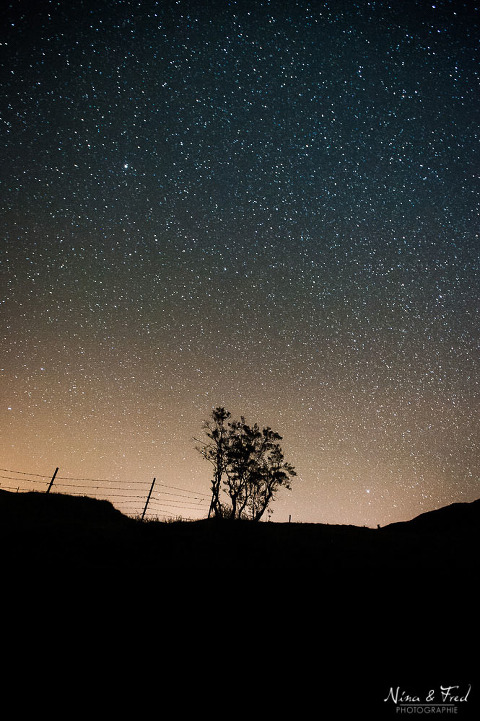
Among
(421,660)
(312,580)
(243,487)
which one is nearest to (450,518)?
(243,487)

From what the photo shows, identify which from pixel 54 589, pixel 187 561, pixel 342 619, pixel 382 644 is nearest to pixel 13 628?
pixel 54 589

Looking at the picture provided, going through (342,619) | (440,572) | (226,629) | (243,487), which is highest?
(243,487)

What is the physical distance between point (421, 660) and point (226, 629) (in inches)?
97.2

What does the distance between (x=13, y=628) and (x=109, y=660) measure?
1.59 metres

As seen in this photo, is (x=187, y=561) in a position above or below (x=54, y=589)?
above

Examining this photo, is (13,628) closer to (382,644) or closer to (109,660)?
(109,660)

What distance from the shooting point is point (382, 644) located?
13.4ft

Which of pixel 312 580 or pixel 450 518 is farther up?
pixel 450 518

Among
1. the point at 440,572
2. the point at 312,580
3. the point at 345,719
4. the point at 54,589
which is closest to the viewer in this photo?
the point at 345,719

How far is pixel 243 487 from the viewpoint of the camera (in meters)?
29.9

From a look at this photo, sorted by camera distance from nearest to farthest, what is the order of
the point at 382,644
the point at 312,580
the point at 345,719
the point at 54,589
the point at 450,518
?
the point at 345,719
the point at 382,644
the point at 54,589
the point at 312,580
the point at 450,518

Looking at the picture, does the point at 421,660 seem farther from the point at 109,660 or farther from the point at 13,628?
the point at 13,628

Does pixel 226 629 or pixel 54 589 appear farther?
pixel 54 589

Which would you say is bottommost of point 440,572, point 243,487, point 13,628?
point 13,628
